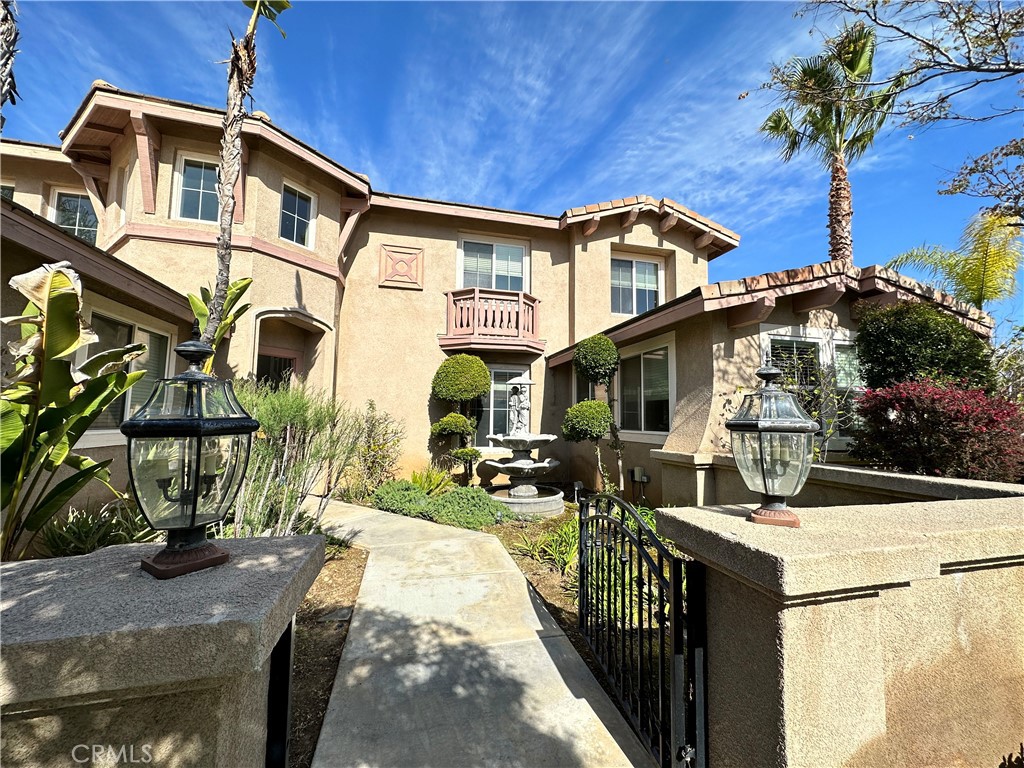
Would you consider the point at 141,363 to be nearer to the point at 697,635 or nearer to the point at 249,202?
the point at 249,202

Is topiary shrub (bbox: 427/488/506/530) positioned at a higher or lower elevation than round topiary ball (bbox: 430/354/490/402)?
lower

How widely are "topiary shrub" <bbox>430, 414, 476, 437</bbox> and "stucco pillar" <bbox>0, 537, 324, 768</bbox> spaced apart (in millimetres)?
9280

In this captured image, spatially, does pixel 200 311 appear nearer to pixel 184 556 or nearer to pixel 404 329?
pixel 404 329

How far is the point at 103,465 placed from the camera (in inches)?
129

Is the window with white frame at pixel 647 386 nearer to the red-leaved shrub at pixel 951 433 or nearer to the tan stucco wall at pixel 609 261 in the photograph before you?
the tan stucco wall at pixel 609 261

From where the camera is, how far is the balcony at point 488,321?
37.1 ft

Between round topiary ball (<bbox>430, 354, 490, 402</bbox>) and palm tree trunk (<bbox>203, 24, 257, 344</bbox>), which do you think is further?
round topiary ball (<bbox>430, 354, 490, 402</bbox>)

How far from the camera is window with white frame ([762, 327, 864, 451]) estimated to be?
7.00m

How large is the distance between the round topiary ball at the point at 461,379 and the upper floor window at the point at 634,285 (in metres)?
4.81

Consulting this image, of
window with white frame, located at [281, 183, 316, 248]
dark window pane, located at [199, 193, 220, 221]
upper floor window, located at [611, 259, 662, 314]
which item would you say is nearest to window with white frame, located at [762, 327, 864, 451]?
upper floor window, located at [611, 259, 662, 314]

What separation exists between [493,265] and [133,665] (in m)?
12.2

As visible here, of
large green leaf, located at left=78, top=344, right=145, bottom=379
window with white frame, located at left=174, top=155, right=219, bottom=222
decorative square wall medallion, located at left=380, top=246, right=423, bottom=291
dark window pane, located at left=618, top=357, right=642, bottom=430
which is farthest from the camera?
decorative square wall medallion, located at left=380, top=246, right=423, bottom=291

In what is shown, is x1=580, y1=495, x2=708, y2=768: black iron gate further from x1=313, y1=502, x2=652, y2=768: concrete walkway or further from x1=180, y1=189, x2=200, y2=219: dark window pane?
x1=180, y1=189, x2=200, y2=219: dark window pane

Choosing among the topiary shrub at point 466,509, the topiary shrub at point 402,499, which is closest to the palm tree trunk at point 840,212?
the topiary shrub at point 466,509
